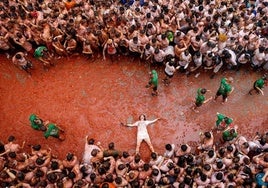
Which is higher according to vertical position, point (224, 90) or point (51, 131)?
point (224, 90)

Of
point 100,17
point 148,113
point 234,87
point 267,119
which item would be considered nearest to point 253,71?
point 234,87

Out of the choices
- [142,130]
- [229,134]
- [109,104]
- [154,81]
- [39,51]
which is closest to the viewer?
[229,134]

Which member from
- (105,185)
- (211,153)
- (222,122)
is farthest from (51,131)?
(222,122)

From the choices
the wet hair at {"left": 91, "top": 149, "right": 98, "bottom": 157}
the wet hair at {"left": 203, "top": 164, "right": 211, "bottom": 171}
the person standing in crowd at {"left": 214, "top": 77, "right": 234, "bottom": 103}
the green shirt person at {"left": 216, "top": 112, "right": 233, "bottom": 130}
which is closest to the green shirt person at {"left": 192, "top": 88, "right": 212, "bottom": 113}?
the person standing in crowd at {"left": 214, "top": 77, "right": 234, "bottom": 103}

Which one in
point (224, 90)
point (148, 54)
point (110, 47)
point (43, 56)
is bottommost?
point (224, 90)

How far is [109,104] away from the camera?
10.6m

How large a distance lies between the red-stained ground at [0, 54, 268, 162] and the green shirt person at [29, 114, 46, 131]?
0.79 metres

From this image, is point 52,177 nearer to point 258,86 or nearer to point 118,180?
point 118,180

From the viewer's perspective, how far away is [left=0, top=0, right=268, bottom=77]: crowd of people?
10.3 metres

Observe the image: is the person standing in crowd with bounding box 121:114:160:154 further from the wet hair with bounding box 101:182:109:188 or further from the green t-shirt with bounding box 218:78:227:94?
the green t-shirt with bounding box 218:78:227:94

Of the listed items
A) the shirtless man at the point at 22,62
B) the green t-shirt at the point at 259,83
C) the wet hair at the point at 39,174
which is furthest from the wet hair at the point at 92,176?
the green t-shirt at the point at 259,83

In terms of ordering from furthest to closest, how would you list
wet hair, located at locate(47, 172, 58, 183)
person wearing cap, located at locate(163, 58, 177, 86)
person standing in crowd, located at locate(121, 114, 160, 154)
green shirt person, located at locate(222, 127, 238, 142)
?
person wearing cap, located at locate(163, 58, 177, 86) → person standing in crowd, located at locate(121, 114, 160, 154) → green shirt person, located at locate(222, 127, 238, 142) → wet hair, located at locate(47, 172, 58, 183)

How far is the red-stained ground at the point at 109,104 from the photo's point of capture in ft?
32.9

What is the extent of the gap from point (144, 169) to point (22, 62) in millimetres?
5367
